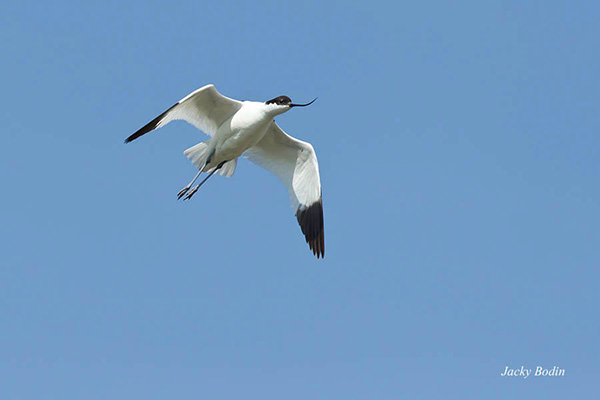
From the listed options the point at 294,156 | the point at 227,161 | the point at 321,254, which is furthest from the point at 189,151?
the point at 321,254

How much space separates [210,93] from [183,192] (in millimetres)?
2451

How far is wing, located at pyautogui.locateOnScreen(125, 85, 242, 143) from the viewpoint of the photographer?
51.1ft

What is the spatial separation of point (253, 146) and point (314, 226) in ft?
7.27

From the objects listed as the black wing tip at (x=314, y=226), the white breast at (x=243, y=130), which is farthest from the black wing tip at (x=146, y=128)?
the black wing tip at (x=314, y=226)

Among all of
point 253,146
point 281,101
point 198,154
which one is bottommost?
point 198,154

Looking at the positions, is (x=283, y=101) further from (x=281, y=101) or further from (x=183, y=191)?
(x=183, y=191)

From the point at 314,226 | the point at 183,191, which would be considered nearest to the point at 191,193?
the point at 183,191

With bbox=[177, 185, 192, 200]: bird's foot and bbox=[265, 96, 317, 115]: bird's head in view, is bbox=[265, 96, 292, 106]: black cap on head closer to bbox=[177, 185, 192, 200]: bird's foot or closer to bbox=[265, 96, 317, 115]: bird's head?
bbox=[265, 96, 317, 115]: bird's head

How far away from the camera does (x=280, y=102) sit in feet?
51.8

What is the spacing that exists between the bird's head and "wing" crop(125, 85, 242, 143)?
769mm

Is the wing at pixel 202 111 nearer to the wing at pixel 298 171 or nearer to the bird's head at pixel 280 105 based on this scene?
the bird's head at pixel 280 105

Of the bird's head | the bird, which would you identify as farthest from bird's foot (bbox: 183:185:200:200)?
the bird's head

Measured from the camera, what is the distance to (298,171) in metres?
18.1

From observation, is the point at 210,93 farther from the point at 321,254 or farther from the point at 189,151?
the point at 321,254
